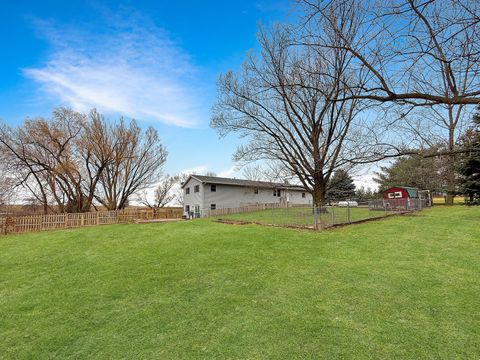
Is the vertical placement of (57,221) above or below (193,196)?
below

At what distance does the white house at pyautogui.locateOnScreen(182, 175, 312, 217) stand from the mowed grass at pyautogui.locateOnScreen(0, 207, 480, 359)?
1894cm

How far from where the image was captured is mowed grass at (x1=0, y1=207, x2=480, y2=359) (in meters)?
3.12

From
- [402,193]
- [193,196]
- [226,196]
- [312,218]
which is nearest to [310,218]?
[312,218]

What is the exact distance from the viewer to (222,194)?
97.0ft

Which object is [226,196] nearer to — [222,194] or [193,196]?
[222,194]

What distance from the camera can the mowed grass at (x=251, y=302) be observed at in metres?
3.12

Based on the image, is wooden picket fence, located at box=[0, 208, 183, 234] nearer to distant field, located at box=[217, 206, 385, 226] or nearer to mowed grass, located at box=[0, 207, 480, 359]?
mowed grass, located at box=[0, 207, 480, 359]

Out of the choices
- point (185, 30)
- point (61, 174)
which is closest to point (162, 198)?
point (61, 174)

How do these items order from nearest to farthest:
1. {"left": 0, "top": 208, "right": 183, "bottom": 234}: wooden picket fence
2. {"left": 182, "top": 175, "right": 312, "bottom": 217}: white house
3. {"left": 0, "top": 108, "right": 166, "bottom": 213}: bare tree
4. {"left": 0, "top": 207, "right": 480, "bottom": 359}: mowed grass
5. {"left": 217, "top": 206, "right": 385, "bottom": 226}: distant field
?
{"left": 0, "top": 207, "right": 480, "bottom": 359}: mowed grass, {"left": 217, "top": 206, "right": 385, "bottom": 226}: distant field, {"left": 0, "top": 208, "right": 183, "bottom": 234}: wooden picket fence, {"left": 0, "top": 108, "right": 166, "bottom": 213}: bare tree, {"left": 182, "top": 175, "right": 312, "bottom": 217}: white house

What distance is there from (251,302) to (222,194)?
25298 millimetres

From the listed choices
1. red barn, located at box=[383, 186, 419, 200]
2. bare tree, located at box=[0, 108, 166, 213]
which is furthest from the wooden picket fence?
red barn, located at box=[383, 186, 419, 200]

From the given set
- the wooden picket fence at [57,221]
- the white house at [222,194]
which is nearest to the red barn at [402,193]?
the white house at [222,194]

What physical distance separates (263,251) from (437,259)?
4.56 metres

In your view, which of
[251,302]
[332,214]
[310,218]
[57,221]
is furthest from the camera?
[57,221]
